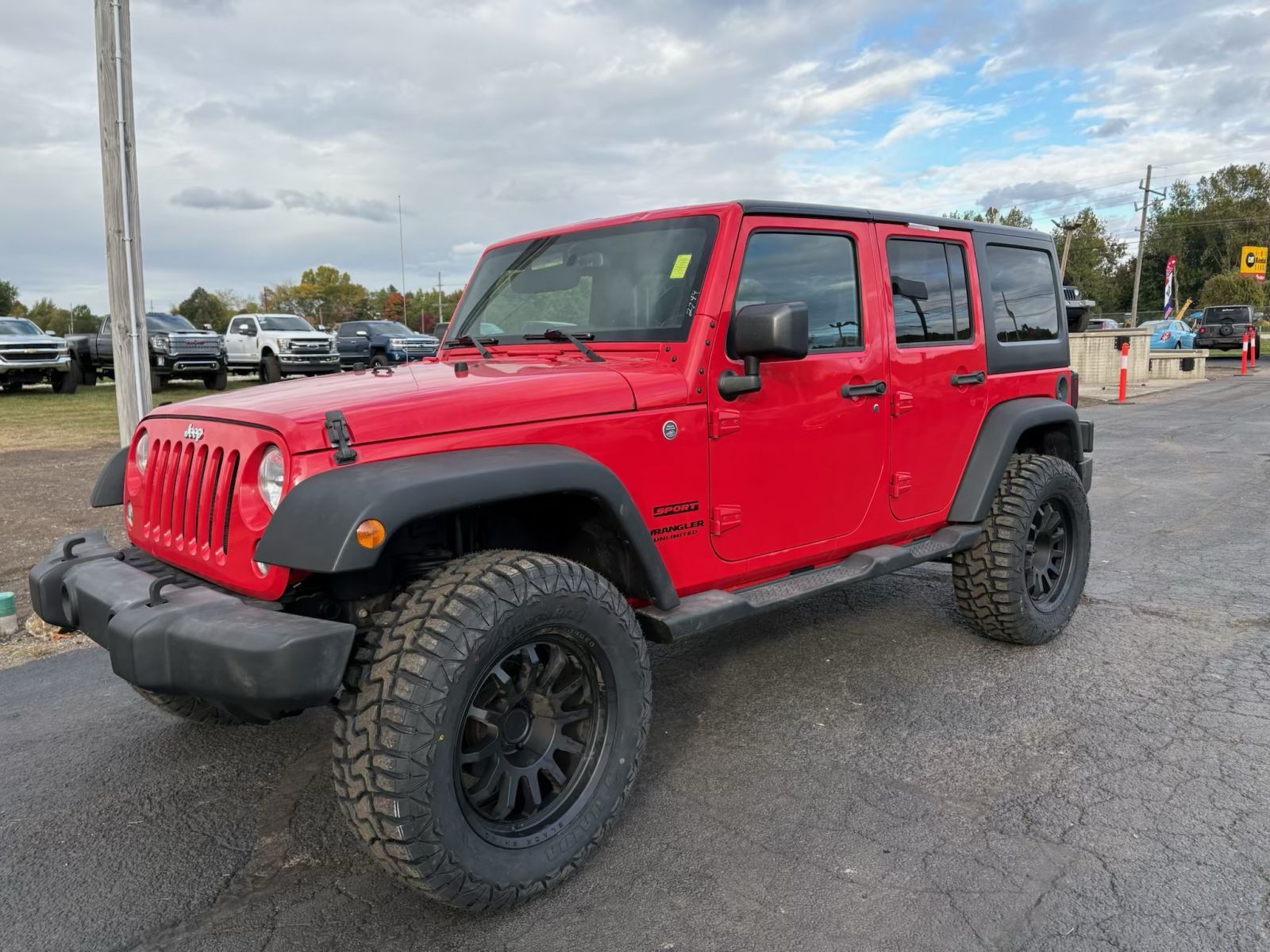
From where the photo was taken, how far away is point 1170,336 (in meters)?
32.5

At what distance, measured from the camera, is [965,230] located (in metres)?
4.36

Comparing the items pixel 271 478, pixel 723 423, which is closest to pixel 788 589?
pixel 723 423

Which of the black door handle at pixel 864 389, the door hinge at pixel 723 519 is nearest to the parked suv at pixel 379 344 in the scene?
the black door handle at pixel 864 389

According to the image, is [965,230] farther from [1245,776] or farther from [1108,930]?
[1108,930]

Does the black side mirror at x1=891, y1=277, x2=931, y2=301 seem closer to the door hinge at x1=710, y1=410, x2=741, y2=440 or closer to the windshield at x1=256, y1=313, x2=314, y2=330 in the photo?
the door hinge at x1=710, y1=410, x2=741, y2=440

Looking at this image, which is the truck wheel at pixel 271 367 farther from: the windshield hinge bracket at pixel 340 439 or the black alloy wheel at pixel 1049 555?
the windshield hinge bracket at pixel 340 439

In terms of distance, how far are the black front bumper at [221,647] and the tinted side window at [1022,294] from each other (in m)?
3.54

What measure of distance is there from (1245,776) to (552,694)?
2391 mm

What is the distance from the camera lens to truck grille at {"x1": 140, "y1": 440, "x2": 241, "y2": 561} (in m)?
2.59

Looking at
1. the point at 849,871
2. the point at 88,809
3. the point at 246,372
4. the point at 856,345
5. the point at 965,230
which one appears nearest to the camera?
the point at 849,871

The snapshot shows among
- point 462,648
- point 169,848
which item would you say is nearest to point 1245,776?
point 462,648

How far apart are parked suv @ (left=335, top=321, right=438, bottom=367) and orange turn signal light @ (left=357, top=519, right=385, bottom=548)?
826 inches

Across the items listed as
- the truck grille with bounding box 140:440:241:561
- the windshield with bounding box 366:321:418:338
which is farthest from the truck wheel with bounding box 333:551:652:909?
the windshield with bounding box 366:321:418:338

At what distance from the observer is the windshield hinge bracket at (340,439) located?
238cm
